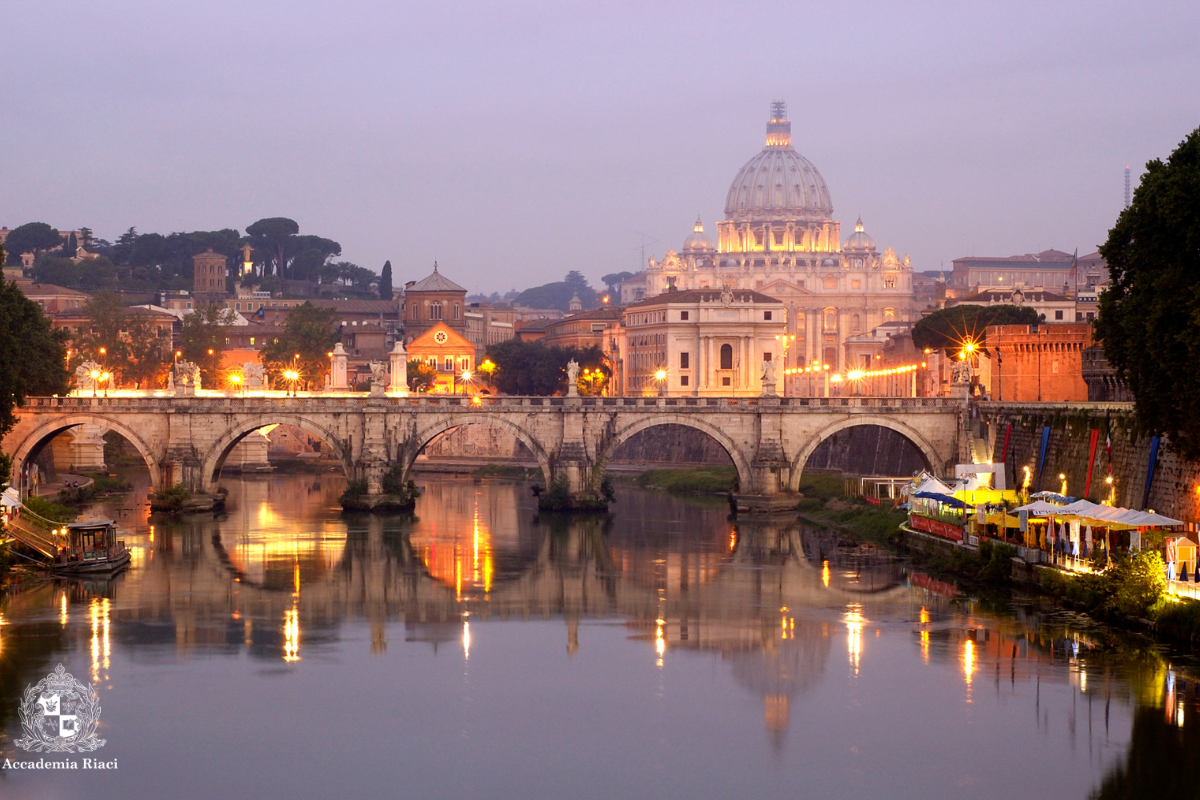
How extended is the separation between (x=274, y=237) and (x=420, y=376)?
7917 centimetres

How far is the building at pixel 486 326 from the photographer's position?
139 metres

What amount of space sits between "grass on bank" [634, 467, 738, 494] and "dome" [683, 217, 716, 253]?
109377mm

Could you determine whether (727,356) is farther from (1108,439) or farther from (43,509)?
(43,509)

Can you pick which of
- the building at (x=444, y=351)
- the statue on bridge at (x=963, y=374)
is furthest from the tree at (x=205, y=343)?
the statue on bridge at (x=963, y=374)

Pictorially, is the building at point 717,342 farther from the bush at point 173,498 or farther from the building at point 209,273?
the building at point 209,273

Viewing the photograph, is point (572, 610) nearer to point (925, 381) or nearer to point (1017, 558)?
point (1017, 558)

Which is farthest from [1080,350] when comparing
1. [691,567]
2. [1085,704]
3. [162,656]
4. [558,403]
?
[162,656]

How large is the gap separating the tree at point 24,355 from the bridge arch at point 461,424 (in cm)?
1405

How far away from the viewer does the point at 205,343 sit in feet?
340

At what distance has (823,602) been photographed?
1745 inches

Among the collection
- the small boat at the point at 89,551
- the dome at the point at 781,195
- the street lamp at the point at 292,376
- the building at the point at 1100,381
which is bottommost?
the small boat at the point at 89,551

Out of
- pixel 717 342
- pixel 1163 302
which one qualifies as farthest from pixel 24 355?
pixel 717 342

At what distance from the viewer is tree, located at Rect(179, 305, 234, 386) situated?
102438 mm

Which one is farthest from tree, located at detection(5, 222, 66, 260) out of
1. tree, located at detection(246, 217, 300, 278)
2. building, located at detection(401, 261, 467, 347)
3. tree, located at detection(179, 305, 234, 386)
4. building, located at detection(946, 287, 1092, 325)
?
building, located at detection(946, 287, 1092, 325)
